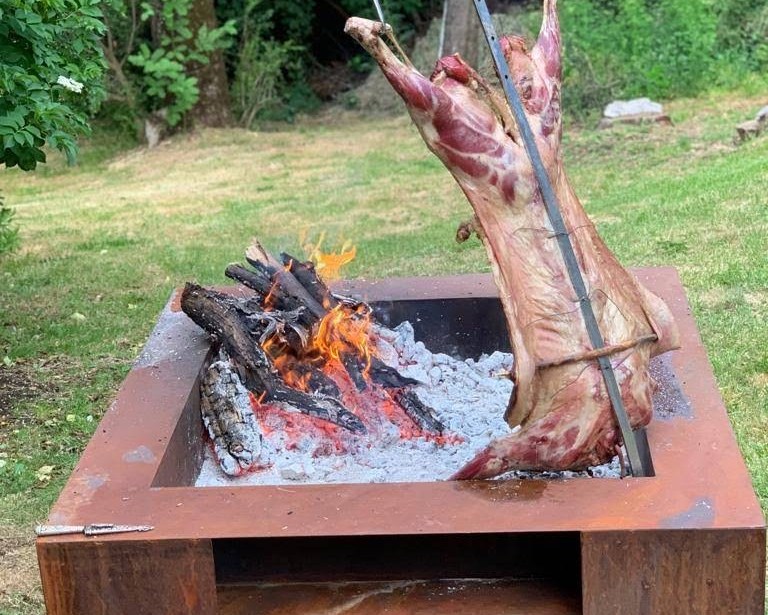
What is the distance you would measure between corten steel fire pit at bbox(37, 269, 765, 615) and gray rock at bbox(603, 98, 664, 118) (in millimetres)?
7823

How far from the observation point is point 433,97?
105 inches

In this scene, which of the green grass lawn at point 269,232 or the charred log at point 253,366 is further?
the green grass lawn at point 269,232

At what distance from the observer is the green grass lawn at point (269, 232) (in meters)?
4.93

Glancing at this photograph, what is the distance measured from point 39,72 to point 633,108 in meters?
7.09

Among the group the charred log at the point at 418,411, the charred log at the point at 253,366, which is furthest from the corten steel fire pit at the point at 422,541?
the charred log at the point at 418,411

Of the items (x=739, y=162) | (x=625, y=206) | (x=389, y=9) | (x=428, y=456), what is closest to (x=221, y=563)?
(x=428, y=456)

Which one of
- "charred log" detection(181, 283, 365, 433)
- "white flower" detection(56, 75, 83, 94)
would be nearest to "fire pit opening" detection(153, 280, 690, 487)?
"charred log" detection(181, 283, 365, 433)

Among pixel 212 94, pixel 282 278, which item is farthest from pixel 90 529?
pixel 212 94

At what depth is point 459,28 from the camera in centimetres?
1295

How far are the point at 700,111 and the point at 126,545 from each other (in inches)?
363

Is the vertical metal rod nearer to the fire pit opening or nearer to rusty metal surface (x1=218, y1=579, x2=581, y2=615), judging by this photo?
rusty metal surface (x1=218, y1=579, x2=581, y2=615)

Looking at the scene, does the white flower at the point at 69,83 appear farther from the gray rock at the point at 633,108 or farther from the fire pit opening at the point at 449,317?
the gray rock at the point at 633,108

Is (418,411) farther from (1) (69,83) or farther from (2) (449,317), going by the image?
(1) (69,83)

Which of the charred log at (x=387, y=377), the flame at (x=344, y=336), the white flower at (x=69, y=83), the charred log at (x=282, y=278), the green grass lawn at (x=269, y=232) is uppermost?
the white flower at (x=69, y=83)
